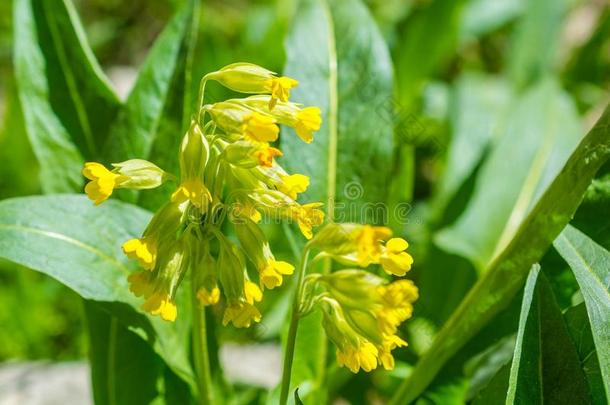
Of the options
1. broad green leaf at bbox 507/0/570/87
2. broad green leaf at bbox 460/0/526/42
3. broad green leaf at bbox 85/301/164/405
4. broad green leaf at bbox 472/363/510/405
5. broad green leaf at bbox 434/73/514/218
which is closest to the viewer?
broad green leaf at bbox 472/363/510/405

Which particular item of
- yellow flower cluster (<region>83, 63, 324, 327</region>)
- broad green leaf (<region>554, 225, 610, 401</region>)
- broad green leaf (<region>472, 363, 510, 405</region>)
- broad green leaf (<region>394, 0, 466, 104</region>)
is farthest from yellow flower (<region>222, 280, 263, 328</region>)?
broad green leaf (<region>394, 0, 466, 104</region>)

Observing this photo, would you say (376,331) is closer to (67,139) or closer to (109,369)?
(109,369)

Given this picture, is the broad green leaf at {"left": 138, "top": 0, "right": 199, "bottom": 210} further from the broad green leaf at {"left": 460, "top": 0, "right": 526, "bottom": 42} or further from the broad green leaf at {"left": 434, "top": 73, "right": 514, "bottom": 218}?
the broad green leaf at {"left": 460, "top": 0, "right": 526, "bottom": 42}

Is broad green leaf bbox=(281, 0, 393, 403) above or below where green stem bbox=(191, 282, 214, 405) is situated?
above

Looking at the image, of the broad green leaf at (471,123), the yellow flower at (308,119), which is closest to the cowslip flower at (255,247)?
the yellow flower at (308,119)

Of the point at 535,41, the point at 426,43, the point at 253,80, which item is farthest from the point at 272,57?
the point at 253,80

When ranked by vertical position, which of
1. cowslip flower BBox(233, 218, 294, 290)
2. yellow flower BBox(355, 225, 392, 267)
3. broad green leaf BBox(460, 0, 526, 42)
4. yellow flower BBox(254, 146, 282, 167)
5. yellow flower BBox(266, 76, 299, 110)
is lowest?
cowslip flower BBox(233, 218, 294, 290)

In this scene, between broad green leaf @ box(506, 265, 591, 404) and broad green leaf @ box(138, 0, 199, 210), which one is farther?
broad green leaf @ box(138, 0, 199, 210)
